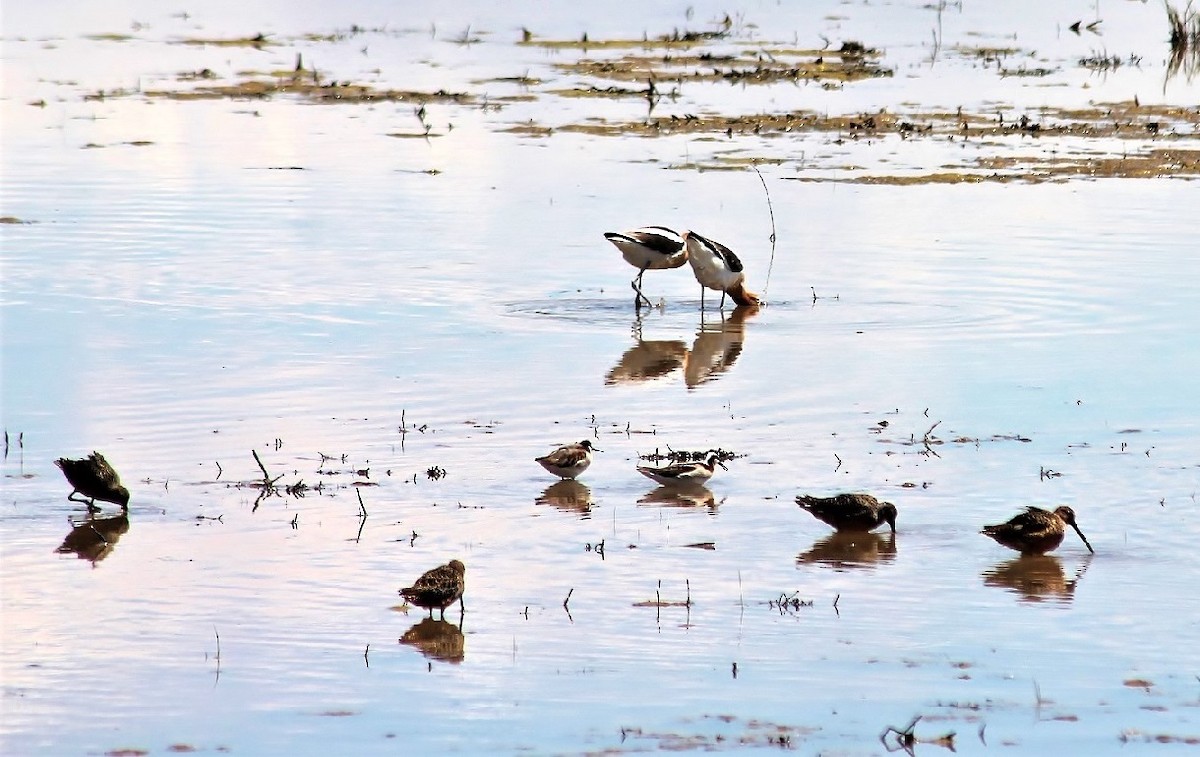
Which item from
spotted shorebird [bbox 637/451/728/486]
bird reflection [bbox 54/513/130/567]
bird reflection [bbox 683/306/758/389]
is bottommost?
bird reflection [bbox 54/513/130/567]

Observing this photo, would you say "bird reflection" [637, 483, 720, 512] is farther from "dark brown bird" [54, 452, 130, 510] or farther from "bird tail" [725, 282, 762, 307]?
"bird tail" [725, 282, 762, 307]

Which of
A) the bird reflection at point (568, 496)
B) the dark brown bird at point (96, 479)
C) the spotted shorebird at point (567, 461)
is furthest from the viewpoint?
the spotted shorebird at point (567, 461)

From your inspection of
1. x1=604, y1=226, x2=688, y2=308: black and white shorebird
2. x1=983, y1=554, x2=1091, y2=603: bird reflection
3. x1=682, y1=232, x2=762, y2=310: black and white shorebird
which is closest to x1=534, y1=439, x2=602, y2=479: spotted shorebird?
x1=983, y1=554, x2=1091, y2=603: bird reflection

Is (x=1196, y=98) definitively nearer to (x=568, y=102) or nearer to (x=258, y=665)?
(x=568, y=102)

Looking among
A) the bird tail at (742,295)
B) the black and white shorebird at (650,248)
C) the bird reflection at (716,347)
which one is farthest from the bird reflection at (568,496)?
the black and white shorebird at (650,248)

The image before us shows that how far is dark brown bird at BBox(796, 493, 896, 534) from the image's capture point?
9.19 metres

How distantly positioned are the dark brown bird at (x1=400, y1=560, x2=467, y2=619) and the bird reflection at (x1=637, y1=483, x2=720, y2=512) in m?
2.23

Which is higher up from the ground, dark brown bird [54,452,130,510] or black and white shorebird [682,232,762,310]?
black and white shorebird [682,232,762,310]

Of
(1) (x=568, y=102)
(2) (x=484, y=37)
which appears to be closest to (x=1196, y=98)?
(1) (x=568, y=102)

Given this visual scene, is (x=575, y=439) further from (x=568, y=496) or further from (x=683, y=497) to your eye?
(x=683, y=497)

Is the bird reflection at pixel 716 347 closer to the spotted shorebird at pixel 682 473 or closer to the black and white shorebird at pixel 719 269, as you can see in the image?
the black and white shorebird at pixel 719 269

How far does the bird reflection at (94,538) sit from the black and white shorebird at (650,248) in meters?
7.57

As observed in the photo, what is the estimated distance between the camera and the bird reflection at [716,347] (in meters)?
13.6

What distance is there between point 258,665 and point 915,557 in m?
3.27
